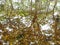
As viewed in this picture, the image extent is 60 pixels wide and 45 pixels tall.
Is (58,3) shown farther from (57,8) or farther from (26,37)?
(26,37)

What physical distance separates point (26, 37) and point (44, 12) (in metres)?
1.27

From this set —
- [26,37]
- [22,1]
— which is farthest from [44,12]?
[26,37]

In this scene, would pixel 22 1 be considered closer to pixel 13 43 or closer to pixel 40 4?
pixel 40 4

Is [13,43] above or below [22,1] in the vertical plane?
below

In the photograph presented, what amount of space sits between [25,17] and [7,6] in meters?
0.76

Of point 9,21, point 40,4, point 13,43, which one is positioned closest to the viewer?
point 13,43

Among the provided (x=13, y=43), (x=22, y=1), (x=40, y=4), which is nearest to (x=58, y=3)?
(x=40, y=4)

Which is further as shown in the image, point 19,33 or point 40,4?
point 40,4

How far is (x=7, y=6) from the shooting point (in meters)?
6.46

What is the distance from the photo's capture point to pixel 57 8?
21.2ft

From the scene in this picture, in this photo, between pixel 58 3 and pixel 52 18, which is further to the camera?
pixel 58 3

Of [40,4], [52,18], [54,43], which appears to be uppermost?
[40,4]

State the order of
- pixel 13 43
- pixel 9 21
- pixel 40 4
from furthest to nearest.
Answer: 1. pixel 40 4
2. pixel 9 21
3. pixel 13 43

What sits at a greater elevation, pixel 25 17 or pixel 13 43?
pixel 25 17
